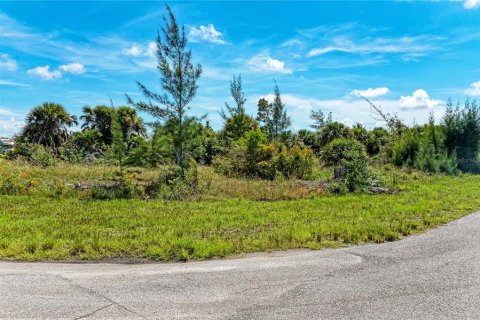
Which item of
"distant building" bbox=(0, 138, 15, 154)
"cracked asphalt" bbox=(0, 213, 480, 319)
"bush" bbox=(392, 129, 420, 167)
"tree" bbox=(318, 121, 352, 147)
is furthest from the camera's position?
"distant building" bbox=(0, 138, 15, 154)

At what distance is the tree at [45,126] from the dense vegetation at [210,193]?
36.0ft

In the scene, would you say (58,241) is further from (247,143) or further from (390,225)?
(247,143)

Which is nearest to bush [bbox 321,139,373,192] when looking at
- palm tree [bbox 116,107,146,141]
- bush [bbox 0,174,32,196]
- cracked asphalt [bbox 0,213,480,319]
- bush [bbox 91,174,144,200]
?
bush [bbox 91,174,144,200]

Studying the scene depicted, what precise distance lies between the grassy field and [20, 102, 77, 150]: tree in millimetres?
27656

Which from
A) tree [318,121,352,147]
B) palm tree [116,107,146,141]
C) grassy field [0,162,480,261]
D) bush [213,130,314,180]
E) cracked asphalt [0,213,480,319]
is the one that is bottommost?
cracked asphalt [0,213,480,319]

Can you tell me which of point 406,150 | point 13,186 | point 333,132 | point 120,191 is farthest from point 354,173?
point 333,132

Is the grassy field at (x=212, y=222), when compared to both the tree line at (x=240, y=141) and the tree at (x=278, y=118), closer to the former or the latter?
the tree line at (x=240, y=141)

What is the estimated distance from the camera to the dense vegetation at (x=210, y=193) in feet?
24.2

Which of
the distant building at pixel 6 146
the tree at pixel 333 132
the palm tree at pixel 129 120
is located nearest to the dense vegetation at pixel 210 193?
the tree at pixel 333 132

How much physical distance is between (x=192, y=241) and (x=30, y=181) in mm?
10469

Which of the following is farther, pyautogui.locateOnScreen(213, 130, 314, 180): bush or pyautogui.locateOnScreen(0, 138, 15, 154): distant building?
pyautogui.locateOnScreen(0, 138, 15, 154): distant building

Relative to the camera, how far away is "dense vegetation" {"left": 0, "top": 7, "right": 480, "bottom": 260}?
737 cm

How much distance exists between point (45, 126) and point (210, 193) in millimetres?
31186

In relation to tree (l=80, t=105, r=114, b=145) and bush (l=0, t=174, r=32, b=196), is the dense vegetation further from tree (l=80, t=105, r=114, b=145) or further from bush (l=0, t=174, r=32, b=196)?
tree (l=80, t=105, r=114, b=145)
